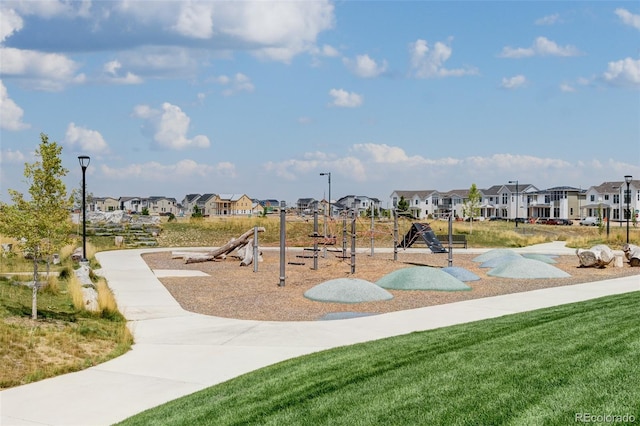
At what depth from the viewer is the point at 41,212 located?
46.5 ft

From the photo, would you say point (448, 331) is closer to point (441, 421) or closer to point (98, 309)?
point (441, 421)

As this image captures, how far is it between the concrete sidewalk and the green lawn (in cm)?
69

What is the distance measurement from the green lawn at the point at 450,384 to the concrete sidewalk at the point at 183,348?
2.25 feet

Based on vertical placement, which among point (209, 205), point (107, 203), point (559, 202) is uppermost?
point (559, 202)

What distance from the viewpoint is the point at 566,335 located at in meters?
9.37

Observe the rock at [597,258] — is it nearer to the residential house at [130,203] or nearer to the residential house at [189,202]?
the residential house at [189,202]

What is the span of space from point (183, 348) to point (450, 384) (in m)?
5.70

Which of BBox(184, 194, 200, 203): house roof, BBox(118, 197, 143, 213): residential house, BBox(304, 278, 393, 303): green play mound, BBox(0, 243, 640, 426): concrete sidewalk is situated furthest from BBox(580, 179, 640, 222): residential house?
BBox(118, 197, 143, 213): residential house

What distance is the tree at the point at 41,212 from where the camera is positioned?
1359cm

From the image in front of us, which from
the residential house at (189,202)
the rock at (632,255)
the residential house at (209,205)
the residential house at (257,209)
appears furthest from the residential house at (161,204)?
the rock at (632,255)

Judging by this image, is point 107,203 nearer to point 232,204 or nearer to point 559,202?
point 232,204


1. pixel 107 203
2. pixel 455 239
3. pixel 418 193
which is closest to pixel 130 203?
pixel 107 203

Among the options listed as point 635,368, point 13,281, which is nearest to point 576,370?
point 635,368

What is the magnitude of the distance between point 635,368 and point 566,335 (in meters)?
2.41
